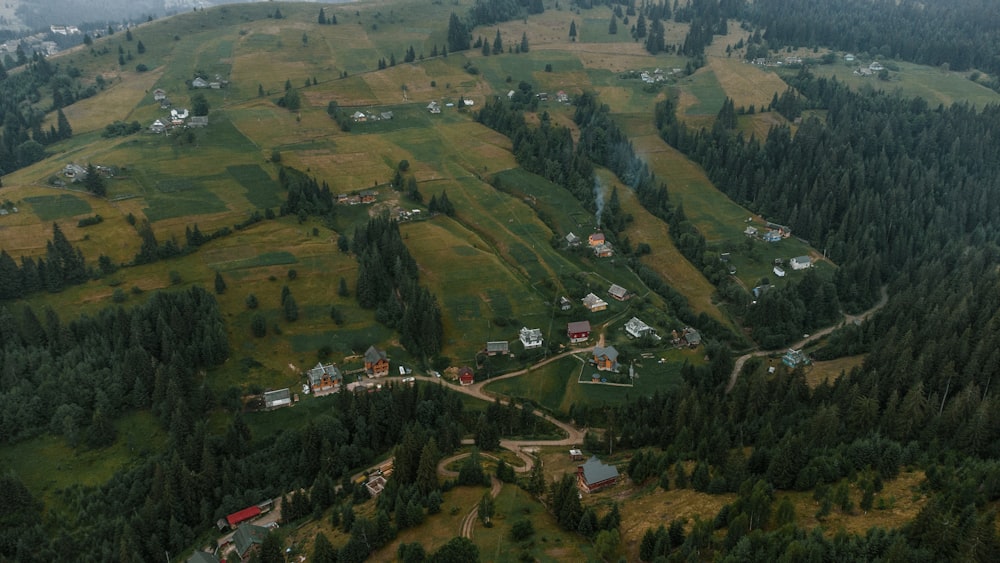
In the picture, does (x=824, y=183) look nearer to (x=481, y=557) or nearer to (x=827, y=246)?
(x=827, y=246)

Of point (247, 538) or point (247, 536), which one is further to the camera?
point (247, 536)

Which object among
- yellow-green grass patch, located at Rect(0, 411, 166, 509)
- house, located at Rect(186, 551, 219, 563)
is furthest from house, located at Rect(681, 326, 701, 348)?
yellow-green grass patch, located at Rect(0, 411, 166, 509)

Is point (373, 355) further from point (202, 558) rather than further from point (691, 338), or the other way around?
point (691, 338)

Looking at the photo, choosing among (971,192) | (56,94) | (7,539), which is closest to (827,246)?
(971,192)

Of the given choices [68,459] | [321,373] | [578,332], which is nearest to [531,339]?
[578,332]

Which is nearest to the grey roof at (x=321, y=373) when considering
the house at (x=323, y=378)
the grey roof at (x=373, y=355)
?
the house at (x=323, y=378)

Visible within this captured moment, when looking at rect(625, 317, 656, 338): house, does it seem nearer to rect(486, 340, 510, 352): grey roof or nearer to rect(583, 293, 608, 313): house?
A: rect(583, 293, 608, 313): house

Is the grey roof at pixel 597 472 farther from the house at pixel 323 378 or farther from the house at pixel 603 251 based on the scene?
the house at pixel 603 251
